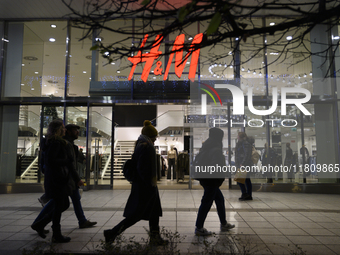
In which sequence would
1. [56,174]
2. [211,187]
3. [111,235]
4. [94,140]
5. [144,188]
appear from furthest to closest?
[94,140] < [211,187] < [56,174] < [144,188] < [111,235]

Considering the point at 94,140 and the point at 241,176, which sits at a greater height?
the point at 94,140

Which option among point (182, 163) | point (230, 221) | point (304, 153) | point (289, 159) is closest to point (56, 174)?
point (230, 221)

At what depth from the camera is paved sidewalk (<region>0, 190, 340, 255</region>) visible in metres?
3.37

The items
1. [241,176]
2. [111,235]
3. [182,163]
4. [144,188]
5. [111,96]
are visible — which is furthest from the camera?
[182,163]

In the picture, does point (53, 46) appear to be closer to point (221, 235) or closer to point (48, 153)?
point (48, 153)

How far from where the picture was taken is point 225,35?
178 cm

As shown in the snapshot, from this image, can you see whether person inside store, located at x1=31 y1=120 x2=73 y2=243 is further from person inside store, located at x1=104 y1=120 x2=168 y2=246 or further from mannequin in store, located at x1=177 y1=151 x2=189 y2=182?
mannequin in store, located at x1=177 y1=151 x2=189 y2=182

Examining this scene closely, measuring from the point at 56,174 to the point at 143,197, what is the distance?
3.51 feet

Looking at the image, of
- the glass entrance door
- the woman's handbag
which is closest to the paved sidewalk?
the woman's handbag

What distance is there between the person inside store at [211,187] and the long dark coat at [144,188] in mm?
769

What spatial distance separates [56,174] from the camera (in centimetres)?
339

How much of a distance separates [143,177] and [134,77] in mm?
6806

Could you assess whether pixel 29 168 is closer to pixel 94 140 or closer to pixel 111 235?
pixel 94 140

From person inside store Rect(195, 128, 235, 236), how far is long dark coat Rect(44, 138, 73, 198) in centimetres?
168
